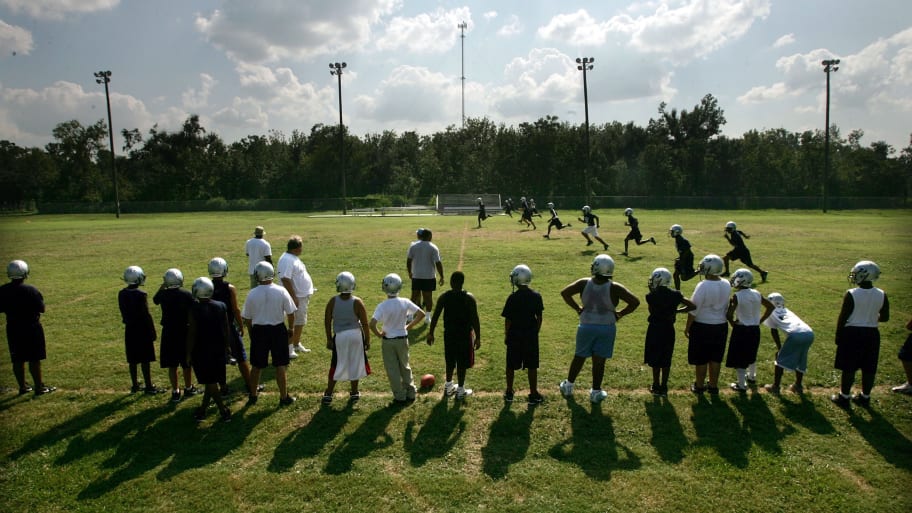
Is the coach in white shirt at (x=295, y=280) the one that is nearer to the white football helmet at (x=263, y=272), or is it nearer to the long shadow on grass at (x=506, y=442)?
the white football helmet at (x=263, y=272)

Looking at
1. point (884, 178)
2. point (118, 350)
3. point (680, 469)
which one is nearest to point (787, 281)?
point (680, 469)

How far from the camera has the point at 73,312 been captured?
42.1 feet

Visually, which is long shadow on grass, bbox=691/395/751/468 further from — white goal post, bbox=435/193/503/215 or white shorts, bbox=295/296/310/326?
white goal post, bbox=435/193/503/215

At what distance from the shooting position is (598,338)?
23.2 feet

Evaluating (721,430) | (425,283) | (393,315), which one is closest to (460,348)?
(393,315)

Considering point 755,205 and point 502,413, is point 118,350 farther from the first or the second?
point 755,205

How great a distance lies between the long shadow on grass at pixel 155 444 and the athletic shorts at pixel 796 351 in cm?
686

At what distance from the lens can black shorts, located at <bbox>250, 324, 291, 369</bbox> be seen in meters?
7.02

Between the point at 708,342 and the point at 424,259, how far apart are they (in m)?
5.34

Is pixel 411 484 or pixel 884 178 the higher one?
pixel 884 178

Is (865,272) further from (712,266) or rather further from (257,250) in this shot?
(257,250)

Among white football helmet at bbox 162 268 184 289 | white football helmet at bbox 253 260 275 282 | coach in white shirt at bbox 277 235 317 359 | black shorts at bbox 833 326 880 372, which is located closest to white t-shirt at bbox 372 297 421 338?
white football helmet at bbox 253 260 275 282

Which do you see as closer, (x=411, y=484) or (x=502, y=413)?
(x=411, y=484)

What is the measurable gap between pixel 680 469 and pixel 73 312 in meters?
13.4
